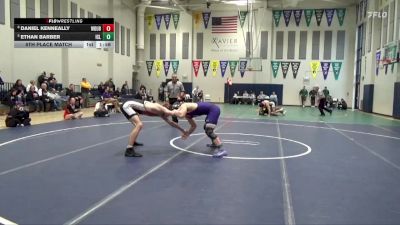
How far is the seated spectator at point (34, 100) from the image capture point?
55.4ft

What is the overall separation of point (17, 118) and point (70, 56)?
11783 millimetres

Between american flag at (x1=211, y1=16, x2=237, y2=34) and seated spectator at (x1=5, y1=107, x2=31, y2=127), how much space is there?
23719 millimetres

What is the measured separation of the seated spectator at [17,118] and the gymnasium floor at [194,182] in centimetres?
233

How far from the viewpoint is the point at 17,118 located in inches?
454

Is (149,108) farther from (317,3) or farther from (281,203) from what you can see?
(317,3)

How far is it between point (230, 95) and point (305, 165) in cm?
2691

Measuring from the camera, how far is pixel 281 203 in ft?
14.4

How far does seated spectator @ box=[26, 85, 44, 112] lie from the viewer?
55.4 feet

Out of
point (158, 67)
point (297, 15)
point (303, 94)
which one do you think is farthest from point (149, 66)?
point (303, 94)

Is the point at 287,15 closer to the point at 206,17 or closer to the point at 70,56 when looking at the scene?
the point at 206,17

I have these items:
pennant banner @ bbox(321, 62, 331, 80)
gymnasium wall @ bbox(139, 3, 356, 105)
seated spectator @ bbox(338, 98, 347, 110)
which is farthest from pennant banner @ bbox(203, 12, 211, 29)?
seated spectator @ bbox(338, 98, 347, 110)

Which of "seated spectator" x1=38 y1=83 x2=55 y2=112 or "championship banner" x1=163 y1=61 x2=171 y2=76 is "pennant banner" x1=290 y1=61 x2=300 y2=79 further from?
"seated spectator" x1=38 y1=83 x2=55 y2=112

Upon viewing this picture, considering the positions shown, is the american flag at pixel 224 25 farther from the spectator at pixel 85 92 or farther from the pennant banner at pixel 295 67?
the spectator at pixel 85 92
